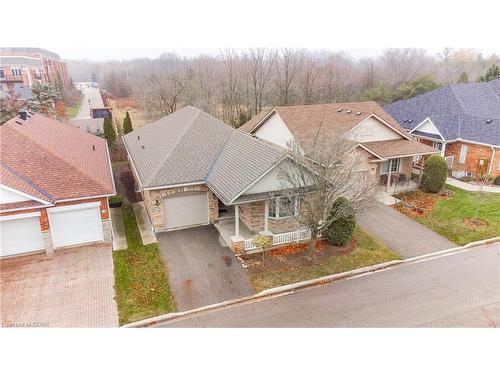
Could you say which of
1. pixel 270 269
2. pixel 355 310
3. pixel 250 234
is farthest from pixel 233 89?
pixel 355 310

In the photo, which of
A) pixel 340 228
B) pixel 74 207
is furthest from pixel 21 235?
pixel 340 228

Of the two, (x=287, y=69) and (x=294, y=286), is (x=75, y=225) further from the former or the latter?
(x=287, y=69)

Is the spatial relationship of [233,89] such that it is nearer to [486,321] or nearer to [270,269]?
[270,269]

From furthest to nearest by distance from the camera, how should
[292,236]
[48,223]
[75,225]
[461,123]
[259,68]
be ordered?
[259,68]
[461,123]
[292,236]
[75,225]
[48,223]

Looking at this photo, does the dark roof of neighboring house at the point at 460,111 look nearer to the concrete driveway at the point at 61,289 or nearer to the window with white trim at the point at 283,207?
the window with white trim at the point at 283,207

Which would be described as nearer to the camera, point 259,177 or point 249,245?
point 259,177

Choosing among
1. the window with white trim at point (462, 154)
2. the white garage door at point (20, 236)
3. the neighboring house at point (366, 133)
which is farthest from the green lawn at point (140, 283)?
the window with white trim at point (462, 154)
